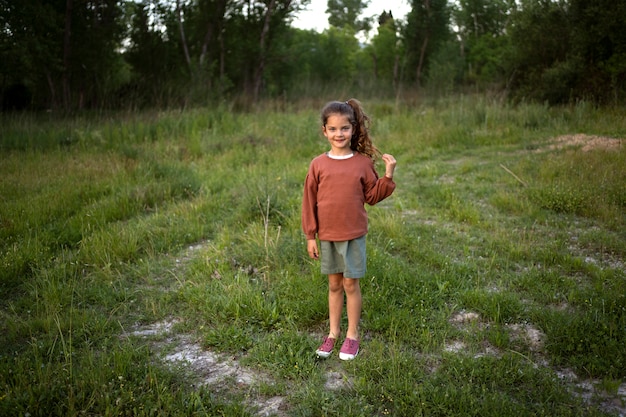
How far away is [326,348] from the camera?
3.36 m

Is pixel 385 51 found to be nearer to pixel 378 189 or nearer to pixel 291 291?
pixel 291 291

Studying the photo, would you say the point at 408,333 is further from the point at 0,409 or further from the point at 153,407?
the point at 0,409

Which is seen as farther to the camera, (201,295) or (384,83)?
(384,83)

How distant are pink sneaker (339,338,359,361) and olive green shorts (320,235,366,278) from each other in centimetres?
49

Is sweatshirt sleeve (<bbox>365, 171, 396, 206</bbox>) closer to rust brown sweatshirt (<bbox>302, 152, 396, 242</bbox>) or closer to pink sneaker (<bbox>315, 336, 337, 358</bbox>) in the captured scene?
rust brown sweatshirt (<bbox>302, 152, 396, 242</bbox>)

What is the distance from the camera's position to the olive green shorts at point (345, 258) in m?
3.29

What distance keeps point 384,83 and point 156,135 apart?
1565cm

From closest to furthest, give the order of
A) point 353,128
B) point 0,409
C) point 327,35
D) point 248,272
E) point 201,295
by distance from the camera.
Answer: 1. point 0,409
2. point 353,128
3. point 201,295
4. point 248,272
5. point 327,35

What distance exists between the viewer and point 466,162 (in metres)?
8.90

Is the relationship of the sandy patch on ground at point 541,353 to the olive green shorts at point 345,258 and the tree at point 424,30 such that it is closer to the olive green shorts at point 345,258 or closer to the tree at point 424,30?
the olive green shorts at point 345,258

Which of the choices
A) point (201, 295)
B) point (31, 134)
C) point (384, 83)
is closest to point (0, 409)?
point (201, 295)

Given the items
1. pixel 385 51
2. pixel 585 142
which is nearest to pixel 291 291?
pixel 585 142

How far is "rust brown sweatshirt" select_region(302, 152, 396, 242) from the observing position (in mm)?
3244

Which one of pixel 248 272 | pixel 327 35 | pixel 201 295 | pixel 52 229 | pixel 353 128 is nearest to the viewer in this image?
pixel 353 128
